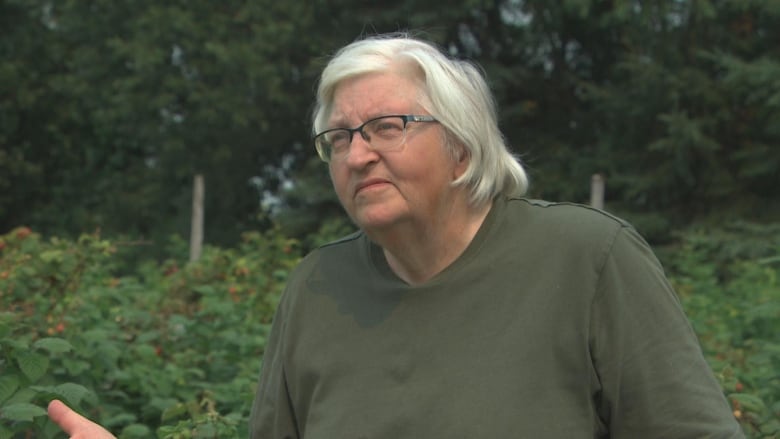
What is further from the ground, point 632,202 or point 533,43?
point 533,43

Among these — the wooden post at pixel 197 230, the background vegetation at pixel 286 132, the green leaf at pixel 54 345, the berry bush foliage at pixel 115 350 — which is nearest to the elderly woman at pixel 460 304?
the berry bush foliage at pixel 115 350

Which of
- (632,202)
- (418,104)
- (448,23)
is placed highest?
(448,23)

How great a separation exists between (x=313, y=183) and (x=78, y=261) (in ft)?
37.0

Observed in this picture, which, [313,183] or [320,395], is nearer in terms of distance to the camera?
[320,395]

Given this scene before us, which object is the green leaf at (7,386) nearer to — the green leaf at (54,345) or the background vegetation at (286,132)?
the green leaf at (54,345)

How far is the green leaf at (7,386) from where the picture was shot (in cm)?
287

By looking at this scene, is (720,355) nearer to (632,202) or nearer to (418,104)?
(418,104)

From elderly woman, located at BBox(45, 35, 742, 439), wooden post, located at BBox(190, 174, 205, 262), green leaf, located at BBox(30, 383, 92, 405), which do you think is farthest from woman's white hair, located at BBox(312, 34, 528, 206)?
wooden post, located at BBox(190, 174, 205, 262)

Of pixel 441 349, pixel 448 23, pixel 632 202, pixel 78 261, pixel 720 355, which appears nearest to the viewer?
pixel 441 349

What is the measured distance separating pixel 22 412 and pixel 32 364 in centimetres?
30

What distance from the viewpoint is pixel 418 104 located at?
2.13m

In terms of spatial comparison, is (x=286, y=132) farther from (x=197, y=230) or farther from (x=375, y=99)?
(x=375, y=99)

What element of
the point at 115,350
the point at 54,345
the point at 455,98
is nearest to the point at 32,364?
the point at 54,345

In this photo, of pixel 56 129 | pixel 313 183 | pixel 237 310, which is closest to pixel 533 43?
pixel 313 183
